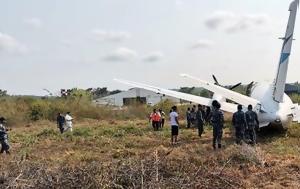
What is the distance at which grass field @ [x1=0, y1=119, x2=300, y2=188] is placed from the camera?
28.1 feet

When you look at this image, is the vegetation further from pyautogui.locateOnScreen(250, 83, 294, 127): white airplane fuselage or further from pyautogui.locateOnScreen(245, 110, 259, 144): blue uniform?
pyautogui.locateOnScreen(250, 83, 294, 127): white airplane fuselage

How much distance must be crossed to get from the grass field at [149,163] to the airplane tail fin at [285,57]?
183 centimetres

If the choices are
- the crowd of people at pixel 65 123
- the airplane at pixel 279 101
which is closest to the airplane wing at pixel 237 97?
the airplane at pixel 279 101

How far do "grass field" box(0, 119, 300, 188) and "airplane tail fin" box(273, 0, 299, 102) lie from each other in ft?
5.99

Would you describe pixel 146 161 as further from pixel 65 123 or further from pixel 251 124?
pixel 65 123

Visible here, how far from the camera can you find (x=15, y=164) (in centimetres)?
964

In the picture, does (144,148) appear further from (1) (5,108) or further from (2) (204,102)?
(1) (5,108)

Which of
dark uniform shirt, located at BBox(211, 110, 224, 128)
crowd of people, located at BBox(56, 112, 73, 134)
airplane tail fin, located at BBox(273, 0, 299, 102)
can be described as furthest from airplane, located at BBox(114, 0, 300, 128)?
crowd of people, located at BBox(56, 112, 73, 134)

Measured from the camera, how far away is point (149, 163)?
9.53 m

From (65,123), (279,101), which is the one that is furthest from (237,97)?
(65,123)

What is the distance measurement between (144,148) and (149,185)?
29.9 ft

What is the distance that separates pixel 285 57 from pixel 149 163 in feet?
36.9

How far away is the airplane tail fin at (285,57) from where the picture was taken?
18516 mm

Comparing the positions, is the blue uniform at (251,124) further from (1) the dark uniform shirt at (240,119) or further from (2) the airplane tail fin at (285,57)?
(2) the airplane tail fin at (285,57)
